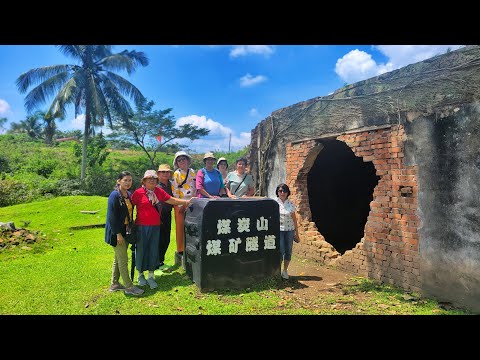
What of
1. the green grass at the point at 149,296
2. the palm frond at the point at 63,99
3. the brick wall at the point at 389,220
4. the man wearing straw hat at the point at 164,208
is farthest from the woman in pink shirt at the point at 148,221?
the palm frond at the point at 63,99

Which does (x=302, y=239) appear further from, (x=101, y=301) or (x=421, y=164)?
(x=101, y=301)

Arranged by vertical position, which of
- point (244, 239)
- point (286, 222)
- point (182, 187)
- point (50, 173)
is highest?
point (50, 173)

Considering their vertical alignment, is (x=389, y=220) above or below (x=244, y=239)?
above

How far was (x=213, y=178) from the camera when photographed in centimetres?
533

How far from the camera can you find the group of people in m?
4.22

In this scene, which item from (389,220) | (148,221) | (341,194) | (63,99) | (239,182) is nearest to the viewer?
(148,221)

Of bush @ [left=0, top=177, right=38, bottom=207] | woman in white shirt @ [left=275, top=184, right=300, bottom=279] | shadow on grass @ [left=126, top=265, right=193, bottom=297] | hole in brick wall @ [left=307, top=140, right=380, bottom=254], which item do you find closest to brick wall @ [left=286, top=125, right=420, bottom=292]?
woman in white shirt @ [left=275, top=184, right=300, bottom=279]

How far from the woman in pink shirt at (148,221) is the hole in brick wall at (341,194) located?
154 inches

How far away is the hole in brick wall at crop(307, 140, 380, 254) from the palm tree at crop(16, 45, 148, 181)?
14.8m

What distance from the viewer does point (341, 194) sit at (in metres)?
7.89

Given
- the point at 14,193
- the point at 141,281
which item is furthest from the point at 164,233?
the point at 14,193

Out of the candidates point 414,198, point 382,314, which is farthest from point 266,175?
point 382,314

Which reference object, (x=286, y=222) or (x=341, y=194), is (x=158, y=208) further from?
(x=341, y=194)

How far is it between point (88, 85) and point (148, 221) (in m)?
17.3
